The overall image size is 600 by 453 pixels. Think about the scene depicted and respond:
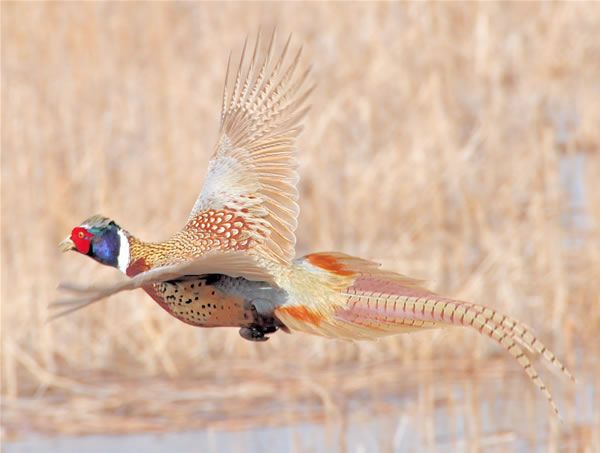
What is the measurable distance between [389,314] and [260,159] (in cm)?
113

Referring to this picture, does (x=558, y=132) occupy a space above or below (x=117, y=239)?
above

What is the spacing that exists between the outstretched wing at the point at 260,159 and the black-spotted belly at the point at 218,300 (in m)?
0.31

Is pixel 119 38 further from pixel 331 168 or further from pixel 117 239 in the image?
pixel 117 239

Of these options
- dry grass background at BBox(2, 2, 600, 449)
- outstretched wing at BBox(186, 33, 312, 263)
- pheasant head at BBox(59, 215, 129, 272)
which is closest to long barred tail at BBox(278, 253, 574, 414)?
outstretched wing at BBox(186, 33, 312, 263)

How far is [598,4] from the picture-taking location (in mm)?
10891

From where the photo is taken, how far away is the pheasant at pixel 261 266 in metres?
3.96

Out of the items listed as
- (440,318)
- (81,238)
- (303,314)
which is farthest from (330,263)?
(81,238)

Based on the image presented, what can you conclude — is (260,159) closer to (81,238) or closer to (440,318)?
(81,238)

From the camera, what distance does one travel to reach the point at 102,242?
174 inches

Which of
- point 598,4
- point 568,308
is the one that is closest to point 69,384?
point 568,308

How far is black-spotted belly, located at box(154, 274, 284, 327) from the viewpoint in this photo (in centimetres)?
422

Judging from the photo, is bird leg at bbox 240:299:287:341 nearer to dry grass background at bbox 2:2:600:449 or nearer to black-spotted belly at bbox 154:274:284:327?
black-spotted belly at bbox 154:274:284:327

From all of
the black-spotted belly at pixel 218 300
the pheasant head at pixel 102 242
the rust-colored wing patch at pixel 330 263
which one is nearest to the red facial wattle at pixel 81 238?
the pheasant head at pixel 102 242

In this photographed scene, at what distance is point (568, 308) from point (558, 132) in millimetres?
2162
